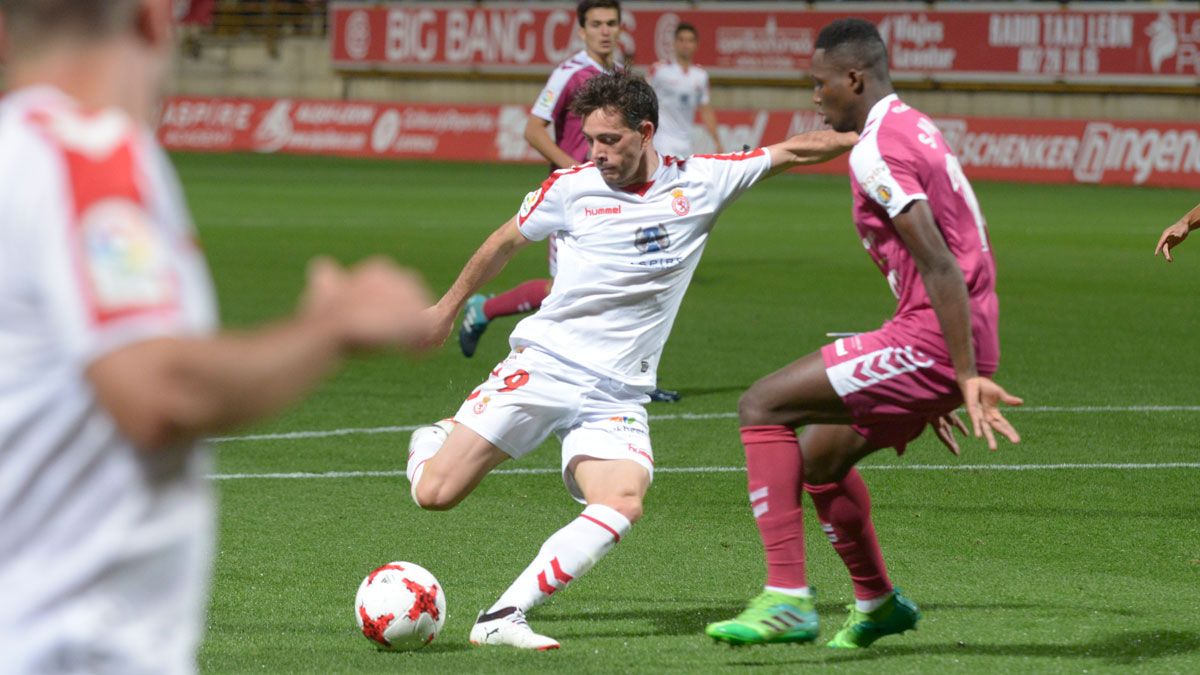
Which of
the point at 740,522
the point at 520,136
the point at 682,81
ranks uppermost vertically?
the point at 682,81

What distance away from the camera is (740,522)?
23.2 feet

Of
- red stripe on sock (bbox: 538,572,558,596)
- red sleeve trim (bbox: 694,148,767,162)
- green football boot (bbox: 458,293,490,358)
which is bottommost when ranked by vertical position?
green football boot (bbox: 458,293,490,358)

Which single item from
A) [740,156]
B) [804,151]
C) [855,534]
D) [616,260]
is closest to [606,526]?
[855,534]

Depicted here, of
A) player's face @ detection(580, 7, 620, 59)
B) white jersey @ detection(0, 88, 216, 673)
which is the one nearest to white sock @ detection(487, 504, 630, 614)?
white jersey @ detection(0, 88, 216, 673)

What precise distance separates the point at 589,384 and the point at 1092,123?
24520 millimetres

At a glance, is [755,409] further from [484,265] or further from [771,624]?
[484,265]

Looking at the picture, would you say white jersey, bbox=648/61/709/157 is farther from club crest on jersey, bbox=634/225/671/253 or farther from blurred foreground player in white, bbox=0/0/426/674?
blurred foreground player in white, bbox=0/0/426/674

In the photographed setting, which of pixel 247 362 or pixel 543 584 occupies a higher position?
pixel 247 362

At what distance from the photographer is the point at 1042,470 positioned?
8.14 meters

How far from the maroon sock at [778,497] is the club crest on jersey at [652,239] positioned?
0.86 metres

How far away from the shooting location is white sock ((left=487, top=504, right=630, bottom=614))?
17.1 feet

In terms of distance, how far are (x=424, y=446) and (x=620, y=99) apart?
4.06ft

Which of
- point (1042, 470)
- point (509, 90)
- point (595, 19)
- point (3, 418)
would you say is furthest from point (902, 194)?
point (509, 90)

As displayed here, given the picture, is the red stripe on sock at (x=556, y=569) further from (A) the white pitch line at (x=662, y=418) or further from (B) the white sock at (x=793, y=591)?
(A) the white pitch line at (x=662, y=418)
